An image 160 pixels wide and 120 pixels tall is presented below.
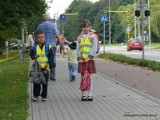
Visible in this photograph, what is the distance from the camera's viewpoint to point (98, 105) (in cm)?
1074

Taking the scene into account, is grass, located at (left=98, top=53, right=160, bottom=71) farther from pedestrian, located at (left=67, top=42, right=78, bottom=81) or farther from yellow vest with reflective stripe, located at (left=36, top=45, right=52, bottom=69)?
yellow vest with reflective stripe, located at (left=36, top=45, right=52, bottom=69)

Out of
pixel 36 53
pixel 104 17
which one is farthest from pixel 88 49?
pixel 104 17

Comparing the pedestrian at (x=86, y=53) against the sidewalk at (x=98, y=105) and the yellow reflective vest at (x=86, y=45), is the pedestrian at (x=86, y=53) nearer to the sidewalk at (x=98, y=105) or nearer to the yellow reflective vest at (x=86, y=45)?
the yellow reflective vest at (x=86, y=45)

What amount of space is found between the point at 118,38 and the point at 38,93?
117470 mm

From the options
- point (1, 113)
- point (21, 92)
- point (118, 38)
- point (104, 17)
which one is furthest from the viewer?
point (118, 38)

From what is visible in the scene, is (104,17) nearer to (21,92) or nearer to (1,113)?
(21,92)

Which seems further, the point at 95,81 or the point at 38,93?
the point at 95,81

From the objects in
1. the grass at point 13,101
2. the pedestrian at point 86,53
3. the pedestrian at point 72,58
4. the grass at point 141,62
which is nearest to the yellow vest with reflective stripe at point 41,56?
the pedestrian at point 86,53

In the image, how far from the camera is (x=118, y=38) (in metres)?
128

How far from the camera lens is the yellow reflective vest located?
1158 centimetres

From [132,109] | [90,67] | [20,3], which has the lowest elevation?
[132,109]

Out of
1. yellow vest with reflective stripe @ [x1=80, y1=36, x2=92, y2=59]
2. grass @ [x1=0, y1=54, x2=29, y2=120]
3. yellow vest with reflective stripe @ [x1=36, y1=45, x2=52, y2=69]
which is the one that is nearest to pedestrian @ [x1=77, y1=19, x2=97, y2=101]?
yellow vest with reflective stripe @ [x1=80, y1=36, x2=92, y2=59]

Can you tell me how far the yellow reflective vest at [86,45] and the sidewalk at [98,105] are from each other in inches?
42.4

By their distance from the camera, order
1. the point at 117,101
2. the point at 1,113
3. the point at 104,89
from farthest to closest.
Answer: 1. the point at 104,89
2. the point at 117,101
3. the point at 1,113
